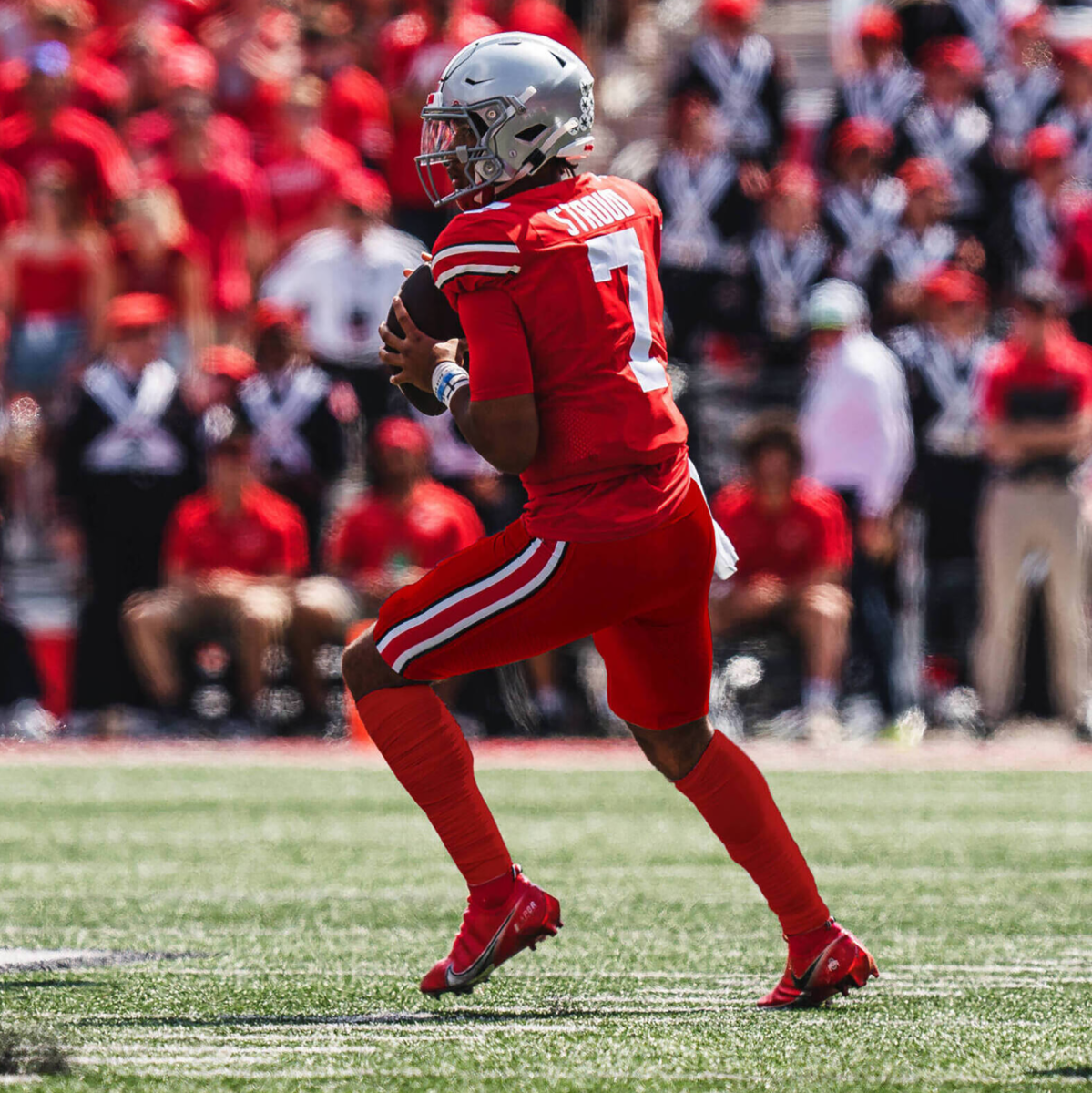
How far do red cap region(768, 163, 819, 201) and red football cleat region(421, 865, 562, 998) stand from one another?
7.81 m

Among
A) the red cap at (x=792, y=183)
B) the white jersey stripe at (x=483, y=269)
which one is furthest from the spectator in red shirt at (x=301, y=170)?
the white jersey stripe at (x=483, y=269)

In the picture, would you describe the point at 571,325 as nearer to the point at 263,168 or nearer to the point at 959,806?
→ the point at 959,806

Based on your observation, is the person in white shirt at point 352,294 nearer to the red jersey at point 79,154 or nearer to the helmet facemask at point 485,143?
the red jersey at point 79,154

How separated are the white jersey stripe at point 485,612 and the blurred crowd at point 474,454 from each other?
651cm

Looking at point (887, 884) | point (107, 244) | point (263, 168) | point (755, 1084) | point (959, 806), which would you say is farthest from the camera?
point (263, 168)

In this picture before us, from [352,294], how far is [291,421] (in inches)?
33.5

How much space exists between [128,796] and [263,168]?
17.0 ft

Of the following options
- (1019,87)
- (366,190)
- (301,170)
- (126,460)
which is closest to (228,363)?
(126,460)

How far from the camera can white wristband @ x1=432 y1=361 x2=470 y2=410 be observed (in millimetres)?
4332

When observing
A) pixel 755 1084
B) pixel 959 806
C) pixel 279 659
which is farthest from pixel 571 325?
pixel 279 659

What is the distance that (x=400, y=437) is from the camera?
10922 millimetres

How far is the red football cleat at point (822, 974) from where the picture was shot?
4395mm

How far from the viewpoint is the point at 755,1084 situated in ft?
11.4

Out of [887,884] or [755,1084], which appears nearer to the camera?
[755,1084]
